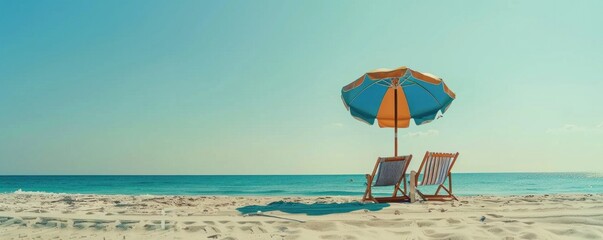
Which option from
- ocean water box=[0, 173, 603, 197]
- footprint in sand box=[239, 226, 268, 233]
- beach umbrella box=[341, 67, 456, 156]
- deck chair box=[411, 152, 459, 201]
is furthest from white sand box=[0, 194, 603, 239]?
ocean water box=[0, 173, 603, 197]

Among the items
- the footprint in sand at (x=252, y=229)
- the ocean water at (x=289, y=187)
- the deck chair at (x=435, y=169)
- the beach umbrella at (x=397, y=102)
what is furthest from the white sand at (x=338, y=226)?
the ocean water at (x=289, y=187)

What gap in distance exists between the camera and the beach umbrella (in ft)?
22.3

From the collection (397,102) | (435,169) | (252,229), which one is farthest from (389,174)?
(252,229)

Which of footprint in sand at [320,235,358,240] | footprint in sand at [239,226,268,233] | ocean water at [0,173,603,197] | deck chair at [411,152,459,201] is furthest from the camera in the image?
ocean water at [0,173,603,197]

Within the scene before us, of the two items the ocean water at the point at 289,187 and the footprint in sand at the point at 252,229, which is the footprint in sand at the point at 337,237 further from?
the ocean water at the point at 289,187

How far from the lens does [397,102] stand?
731cm

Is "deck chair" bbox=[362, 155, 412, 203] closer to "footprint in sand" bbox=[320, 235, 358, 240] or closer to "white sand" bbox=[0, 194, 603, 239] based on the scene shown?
"white sand" bbox=[0, 194, 603, 239]

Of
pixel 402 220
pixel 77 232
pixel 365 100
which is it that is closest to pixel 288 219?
pixel 402 220

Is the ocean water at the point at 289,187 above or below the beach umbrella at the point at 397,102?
below

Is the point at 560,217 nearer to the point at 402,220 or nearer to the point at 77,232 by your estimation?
the point at 402,220

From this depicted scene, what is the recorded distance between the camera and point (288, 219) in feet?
13.2

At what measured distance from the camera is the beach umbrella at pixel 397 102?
681 cm

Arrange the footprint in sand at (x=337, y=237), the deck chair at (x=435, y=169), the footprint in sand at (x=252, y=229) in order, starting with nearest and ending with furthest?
the footprint in sand at (x=337, y=237), the footprint in sand at (x=252, y=229), the deck chair at (x=435, y=169)

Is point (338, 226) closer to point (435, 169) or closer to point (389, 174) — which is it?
point (389, 174)
